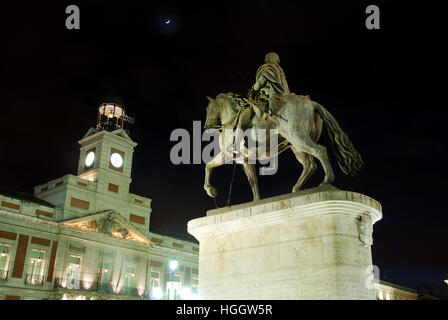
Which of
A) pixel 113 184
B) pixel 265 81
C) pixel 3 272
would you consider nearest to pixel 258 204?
pixel 265 81

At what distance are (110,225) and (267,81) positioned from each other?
34764 millimetres

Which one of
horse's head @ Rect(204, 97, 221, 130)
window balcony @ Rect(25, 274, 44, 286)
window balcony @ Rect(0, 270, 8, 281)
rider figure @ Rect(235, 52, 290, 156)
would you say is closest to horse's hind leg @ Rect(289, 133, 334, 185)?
rider figure @ Rect(235, 52, 290, 156)

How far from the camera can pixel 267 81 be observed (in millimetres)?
7887

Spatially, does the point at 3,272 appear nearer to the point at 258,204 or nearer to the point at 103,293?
the point at 103,293

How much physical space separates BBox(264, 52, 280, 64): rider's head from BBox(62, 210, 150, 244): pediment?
31997 mm

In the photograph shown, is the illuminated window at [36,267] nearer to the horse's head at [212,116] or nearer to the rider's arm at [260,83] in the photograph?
the horse's head at [212,116]

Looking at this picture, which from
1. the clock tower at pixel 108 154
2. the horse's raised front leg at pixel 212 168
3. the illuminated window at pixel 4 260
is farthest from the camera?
the clock tower at pixel 108 154

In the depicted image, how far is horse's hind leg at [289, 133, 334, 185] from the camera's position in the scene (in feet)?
22.8

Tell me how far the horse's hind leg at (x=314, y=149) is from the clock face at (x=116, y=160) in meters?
37.9

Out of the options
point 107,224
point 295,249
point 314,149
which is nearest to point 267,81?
point 314,149

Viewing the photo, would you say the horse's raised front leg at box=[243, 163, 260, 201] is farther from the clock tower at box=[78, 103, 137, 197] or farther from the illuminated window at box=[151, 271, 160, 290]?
the illuminated window at box=[151, 271, 160, 290]

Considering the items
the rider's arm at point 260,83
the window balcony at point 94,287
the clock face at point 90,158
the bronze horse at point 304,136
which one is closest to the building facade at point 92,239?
the window balcony at point 94,287

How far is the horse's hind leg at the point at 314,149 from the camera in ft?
22.8

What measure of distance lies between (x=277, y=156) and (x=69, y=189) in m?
33.3
